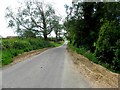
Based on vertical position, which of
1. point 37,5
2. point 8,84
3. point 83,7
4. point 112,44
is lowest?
point 8,84

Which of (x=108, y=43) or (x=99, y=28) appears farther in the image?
(x=99, y=28)

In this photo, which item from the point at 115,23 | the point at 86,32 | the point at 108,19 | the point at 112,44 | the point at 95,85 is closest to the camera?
the point at 95,85

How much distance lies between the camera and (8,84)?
31.4 ft

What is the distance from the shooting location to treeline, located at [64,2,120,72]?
656 inches


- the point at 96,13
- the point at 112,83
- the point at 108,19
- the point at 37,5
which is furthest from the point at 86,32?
the point at 37,5

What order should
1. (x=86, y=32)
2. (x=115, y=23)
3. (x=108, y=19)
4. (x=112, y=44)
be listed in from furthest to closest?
(x=86, y=32) < (x=108, y=19) < (x=115, y=23) < (x=112, y=44)

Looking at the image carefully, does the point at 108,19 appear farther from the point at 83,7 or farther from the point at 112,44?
the point at 83,7

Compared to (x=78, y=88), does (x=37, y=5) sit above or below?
above

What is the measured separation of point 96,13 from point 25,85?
18138 millimetres

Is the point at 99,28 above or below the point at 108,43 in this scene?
above

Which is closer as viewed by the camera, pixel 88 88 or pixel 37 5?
pixel 88 88

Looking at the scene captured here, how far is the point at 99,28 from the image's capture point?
83.2ft

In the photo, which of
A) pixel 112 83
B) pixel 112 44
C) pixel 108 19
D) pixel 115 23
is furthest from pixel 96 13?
pixel 112 83

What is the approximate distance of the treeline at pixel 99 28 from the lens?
16656 mm
